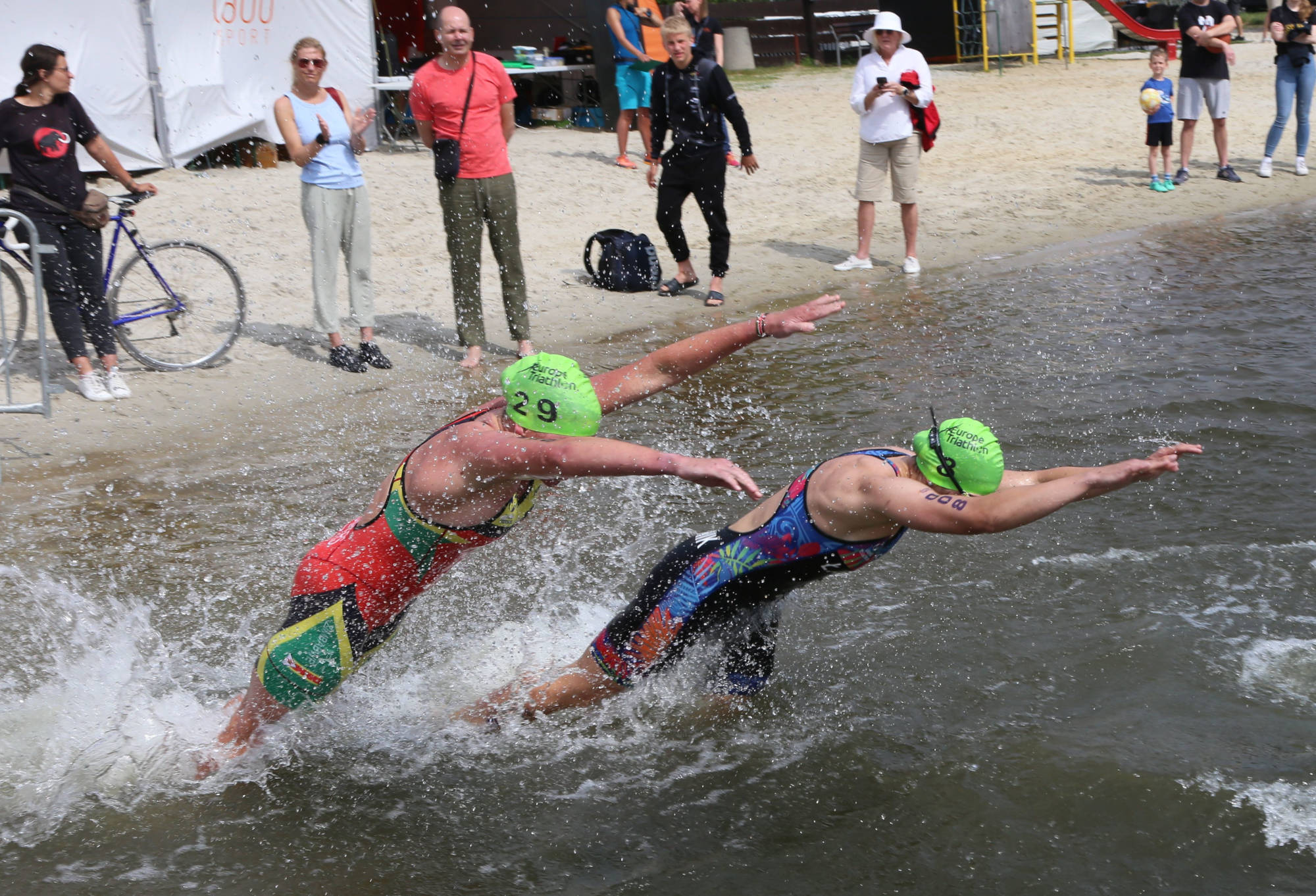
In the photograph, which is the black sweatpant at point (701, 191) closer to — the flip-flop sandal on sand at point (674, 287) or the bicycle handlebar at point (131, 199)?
the flip-flop sandal on sand at point (674, 287)

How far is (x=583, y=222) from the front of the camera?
12.6m

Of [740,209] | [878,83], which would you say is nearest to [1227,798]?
[878,83]

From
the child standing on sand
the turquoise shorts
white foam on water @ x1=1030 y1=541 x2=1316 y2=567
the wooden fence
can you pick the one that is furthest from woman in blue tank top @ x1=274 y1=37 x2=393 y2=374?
the wooden fence

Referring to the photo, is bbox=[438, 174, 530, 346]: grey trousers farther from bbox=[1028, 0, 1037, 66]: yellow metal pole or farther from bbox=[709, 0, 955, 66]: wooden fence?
bbox=[1028, 0, 1037, 66]: yellow metal pole

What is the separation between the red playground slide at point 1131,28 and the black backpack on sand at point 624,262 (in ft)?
51.7

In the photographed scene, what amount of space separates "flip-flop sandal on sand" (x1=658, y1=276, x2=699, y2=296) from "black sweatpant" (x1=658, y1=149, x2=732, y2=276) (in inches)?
19.5

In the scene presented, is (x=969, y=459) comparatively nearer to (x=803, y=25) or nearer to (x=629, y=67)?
(x=629, y=67)

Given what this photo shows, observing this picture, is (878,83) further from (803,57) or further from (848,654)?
(803,57)

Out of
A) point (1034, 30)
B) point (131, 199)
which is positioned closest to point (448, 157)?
point (131, 199)

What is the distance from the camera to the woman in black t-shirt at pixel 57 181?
7.36m

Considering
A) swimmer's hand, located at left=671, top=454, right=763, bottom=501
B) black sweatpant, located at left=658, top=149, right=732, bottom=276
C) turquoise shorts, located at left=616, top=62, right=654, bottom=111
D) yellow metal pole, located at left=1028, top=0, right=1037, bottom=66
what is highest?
yellow metal pole, located at left=1028, top=0, right=1037, bottom=66

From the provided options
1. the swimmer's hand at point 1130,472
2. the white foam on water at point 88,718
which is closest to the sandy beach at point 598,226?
the white foam on water at point 88,718

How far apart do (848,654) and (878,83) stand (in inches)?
256

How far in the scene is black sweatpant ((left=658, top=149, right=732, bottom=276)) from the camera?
9859 millimetres
